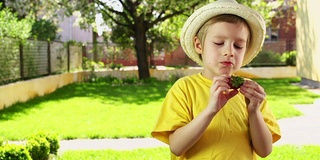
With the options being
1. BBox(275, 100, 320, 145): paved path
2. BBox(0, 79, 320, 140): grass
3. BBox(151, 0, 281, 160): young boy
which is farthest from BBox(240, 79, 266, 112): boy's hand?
BBox(275, 100, 320, 145): paved path

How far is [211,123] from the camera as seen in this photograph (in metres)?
2.61

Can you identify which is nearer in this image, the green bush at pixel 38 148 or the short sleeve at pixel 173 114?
the short sleeve at pixel 173 114

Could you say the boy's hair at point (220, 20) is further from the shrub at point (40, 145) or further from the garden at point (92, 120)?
the shrub at point (40, 145)

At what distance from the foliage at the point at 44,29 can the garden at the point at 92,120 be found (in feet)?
43.3

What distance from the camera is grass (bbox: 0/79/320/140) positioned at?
8.99 meters

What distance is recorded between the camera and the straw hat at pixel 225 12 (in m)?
2.63

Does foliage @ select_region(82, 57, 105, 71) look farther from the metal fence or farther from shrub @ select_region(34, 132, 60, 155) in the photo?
shrub @ select_region(34, 132, 60, 155)

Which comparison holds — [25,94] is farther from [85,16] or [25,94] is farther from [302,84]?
[302,84]

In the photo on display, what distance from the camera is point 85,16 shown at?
24.3 metres

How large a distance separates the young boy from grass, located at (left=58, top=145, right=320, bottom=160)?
420cm

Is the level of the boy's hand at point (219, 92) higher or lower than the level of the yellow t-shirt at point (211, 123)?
higher

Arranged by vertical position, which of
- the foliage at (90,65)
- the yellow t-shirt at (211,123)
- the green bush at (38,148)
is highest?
the yellow t-shirt at (211,123)

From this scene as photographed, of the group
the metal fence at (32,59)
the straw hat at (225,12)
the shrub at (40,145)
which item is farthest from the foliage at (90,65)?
the straw hat at (225,12)

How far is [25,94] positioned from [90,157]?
8897mm
